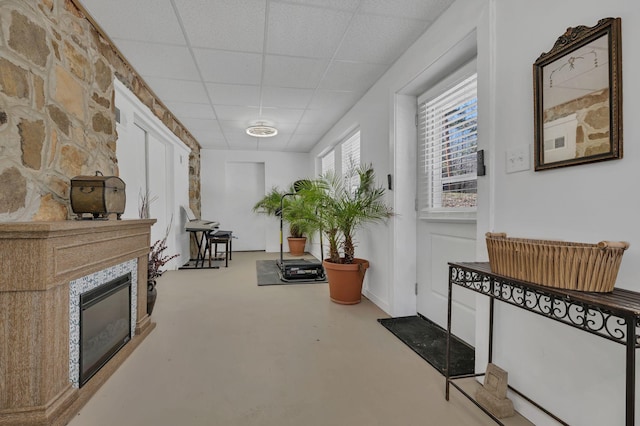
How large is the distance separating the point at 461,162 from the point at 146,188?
378 cm

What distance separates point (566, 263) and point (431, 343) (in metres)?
1.49

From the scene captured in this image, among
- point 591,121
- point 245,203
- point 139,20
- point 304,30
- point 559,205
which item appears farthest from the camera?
point 245,203

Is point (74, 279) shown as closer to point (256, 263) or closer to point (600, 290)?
point (600, 290)

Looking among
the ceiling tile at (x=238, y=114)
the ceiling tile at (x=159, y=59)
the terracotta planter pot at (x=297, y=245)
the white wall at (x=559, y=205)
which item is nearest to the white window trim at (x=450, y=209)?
the white wall at (x=559, y=205)

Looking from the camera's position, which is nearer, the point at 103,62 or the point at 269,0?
the point at 269,0

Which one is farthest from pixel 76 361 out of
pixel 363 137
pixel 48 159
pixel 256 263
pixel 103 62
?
pixel 256 263

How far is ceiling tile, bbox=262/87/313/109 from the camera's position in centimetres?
351

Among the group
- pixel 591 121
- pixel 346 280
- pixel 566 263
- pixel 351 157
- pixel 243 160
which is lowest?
pixel 346 280

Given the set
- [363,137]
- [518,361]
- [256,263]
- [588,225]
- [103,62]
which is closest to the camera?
[588,225]

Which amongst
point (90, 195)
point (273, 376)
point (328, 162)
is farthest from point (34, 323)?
point (328, 162)

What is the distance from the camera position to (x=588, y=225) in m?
1.23

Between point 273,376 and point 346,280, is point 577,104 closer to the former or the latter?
point 273,376

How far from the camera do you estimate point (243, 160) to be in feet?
22.9

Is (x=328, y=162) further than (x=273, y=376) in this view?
Yes
